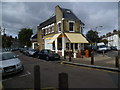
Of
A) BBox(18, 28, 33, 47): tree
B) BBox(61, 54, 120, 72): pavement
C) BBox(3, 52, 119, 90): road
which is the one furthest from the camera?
BBox(18, 28, 33, 47): tree

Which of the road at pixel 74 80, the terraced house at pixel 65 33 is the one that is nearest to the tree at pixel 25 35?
the terraced house at pixel 65 33

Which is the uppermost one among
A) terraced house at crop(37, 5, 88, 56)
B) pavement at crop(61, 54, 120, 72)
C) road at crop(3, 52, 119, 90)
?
terraced house at crop(37, 5, 88, 56)

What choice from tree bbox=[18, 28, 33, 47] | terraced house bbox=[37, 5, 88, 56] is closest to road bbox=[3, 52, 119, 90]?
terraced house bbox=[37, 5, 88, 56]

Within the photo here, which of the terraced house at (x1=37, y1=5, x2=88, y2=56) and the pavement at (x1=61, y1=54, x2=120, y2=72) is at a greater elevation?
the terraced house at (x1=37, y1=5, x2=88, y2=56)

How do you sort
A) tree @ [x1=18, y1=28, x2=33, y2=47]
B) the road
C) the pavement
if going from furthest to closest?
1. tree @ [x1=18, y1=28, x2=33, y2=47]
2. the pavement
3. the road

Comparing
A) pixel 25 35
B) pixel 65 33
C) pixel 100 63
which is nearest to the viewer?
pixel 100 63

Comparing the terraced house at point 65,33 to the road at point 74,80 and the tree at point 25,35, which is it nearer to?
the road at point 74,80

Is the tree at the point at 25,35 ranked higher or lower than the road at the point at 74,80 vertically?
higher

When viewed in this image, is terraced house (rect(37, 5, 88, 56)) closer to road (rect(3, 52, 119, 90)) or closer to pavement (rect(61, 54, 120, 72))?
pavement (rect(61, 54, 120, 72))

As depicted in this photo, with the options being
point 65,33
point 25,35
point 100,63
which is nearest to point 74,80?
point 100,63

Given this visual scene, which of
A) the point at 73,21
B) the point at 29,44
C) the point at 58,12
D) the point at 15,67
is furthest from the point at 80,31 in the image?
the point at 29,44

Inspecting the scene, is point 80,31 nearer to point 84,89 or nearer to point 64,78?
point 84,89

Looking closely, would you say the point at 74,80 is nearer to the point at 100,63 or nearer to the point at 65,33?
the point at 100,63

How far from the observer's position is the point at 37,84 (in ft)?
14.2
